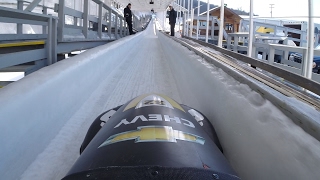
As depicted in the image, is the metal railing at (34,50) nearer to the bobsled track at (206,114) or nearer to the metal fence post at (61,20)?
the bobsled track at (206,114)

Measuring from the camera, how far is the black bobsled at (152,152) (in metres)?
0.74

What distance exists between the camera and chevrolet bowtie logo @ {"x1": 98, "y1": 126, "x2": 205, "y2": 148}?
3.01 feet

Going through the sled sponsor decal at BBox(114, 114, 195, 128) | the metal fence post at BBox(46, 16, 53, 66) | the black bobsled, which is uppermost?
the metal fence post at BBox(46, 16, 53, 66)

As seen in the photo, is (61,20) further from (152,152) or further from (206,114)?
(152,152)

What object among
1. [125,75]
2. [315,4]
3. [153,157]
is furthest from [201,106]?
[125,75]

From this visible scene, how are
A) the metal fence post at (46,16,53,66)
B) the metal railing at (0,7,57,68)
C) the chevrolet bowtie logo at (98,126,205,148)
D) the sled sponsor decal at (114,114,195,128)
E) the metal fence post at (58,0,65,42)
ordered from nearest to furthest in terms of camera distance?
the chevrolet bowtie logo at (98,126,205,148) < the sled sponsor decal at (114,114,195,128) < the metal railing at (0,7,57,68) < the metal fence post at (46,16,53,66) < the metal fence post at (58,0,65,42)

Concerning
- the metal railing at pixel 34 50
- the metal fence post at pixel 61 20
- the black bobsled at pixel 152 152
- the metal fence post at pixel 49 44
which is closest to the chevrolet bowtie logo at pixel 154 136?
the black bobsled at pixel 152 152

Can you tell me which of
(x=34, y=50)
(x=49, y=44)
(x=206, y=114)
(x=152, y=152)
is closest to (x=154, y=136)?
(x=152, y=152)

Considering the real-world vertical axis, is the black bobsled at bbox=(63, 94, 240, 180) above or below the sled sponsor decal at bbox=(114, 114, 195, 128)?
below

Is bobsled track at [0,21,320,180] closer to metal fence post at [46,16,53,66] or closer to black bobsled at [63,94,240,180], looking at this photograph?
black bobsled at [63,94,240,180]

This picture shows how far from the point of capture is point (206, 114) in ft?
5.80

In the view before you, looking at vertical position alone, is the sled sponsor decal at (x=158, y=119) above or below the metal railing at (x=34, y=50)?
below

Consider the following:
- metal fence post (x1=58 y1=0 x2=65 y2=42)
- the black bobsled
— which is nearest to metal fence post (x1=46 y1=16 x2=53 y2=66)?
metal fence post (x1=58 y1=0 x2=65 y2=42)

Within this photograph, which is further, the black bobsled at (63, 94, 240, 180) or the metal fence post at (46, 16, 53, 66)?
the metal fence post at (46, 16, 53, 66)
